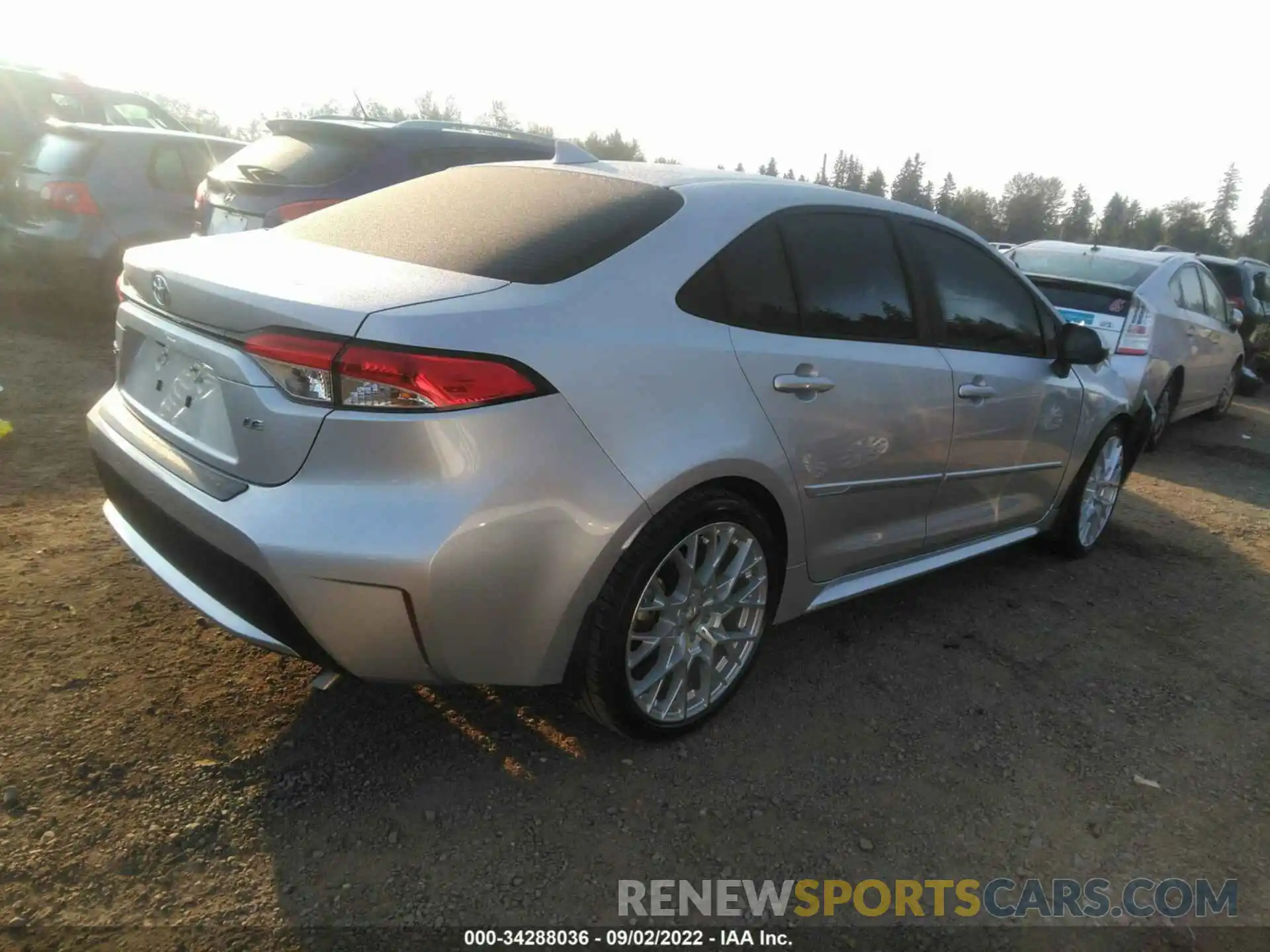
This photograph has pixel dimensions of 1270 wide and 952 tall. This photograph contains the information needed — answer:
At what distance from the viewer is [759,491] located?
2.69 metres

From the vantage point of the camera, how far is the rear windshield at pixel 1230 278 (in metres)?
12.0

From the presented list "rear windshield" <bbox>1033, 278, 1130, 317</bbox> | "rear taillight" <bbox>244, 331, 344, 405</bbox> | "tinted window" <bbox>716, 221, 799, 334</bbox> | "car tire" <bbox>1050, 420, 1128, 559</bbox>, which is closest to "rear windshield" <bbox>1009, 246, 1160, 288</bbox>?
"rear windshield" <bbox>1033, 278, 1130, 317</bbox>

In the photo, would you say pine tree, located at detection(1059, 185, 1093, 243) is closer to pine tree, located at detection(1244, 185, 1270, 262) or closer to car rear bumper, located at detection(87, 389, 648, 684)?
pine tree, located at detection(1244, 185, 1270, 262)

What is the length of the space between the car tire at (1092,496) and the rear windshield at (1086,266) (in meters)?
2.49

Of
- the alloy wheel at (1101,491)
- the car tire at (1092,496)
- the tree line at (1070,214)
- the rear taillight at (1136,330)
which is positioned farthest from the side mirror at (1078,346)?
the tree line at (1070,214)

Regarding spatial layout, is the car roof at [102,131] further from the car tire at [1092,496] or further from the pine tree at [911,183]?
the pine tree at [911,183]

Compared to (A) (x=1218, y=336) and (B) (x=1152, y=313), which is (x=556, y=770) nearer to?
(B) (x=1152, y=313)

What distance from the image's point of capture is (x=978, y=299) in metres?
3.60

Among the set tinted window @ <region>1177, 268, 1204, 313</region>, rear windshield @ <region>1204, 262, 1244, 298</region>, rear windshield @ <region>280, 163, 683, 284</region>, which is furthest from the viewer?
rear windshield @ <region>1204, 262, 1244, 298</region>

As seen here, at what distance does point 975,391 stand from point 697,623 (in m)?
1.54

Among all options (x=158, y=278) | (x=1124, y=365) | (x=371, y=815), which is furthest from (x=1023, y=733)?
(x=1124, y=365)

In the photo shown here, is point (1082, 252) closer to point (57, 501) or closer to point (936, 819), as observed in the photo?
point (936, 819)

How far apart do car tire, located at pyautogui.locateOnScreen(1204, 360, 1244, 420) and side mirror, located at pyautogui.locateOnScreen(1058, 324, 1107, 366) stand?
6247 millimetres

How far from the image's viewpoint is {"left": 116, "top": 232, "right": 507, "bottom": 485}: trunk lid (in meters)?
2.08
